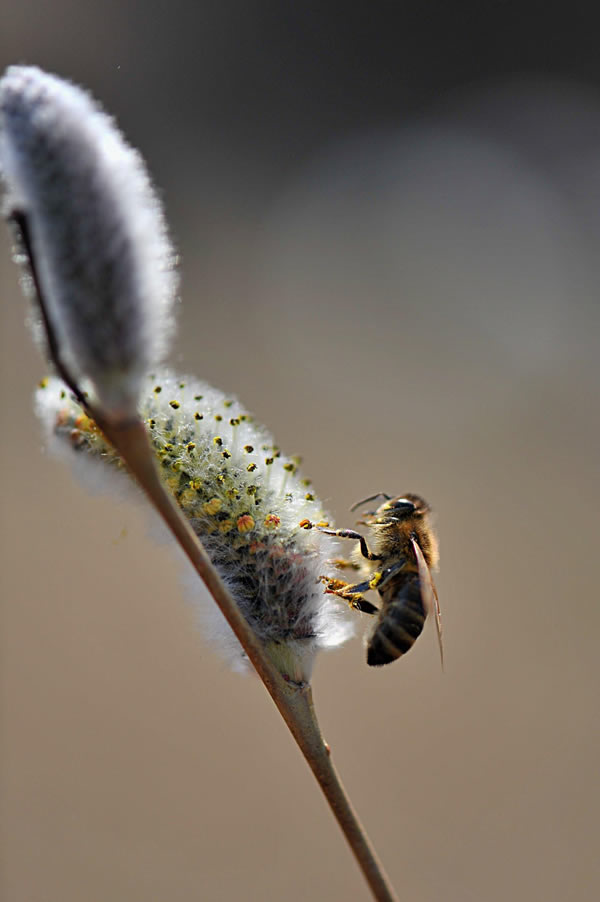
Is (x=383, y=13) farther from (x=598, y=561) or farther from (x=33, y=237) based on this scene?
(x=33, y=237)

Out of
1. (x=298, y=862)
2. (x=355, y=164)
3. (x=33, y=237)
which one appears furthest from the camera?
(x=355, y=164)

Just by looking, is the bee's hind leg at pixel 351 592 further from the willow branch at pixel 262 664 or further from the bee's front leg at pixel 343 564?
the willow branch at pixel 262 664

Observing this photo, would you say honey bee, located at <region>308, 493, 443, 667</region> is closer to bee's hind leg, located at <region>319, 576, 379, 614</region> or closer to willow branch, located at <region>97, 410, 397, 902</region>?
bee's hind leg, located at <region>319, 576, 379, 614</region>

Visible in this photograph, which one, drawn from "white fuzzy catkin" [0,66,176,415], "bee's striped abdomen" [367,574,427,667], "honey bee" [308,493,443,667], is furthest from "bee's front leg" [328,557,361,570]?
"white fuzzy catkin" [0,66,176,415]

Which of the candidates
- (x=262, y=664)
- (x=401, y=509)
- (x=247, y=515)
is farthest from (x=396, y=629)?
(x=262, y=664)

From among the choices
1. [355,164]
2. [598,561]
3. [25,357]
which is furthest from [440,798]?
[355,164]

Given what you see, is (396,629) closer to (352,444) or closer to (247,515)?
(247,515)
